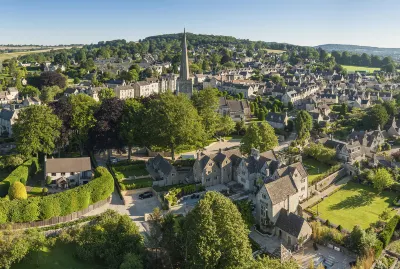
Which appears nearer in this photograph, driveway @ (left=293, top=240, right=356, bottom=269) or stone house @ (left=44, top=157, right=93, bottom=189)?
driveway @ (left=293, top=240, right=356, bottom=269)

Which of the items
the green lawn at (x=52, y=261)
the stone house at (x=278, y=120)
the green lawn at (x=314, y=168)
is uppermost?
the stone house at (x=278, y=120)

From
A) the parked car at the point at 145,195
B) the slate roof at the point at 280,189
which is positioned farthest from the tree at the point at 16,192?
the slate roof at the point at 280,189

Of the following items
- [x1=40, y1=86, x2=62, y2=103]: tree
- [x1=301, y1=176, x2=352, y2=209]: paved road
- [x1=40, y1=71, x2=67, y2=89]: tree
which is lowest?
[x1=301, y1=176, x2=352, y2=209]: paved road

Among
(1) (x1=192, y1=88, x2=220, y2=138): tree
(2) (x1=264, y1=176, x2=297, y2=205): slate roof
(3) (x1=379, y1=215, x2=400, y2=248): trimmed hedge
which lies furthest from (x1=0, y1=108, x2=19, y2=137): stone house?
(3) (x1=379, y1=215, x2=400, y2=248): trimmed hedge

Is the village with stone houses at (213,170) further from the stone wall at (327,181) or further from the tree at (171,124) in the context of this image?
the stone wall at (327,181)

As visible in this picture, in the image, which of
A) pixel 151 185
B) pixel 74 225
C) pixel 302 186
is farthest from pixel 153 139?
pixel 302 186

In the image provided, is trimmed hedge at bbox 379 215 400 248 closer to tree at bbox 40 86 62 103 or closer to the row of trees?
the row of trees

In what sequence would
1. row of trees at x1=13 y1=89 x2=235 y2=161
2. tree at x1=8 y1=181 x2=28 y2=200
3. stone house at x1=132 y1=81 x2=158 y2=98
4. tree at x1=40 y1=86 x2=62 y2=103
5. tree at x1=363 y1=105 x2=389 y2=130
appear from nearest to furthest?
tree at x1=8 y1=181 x2=28 y2=200, row of trees at x1=13 y1=89 x2=235 y2=161, tree at x1=363 y1=105 x2=389 y2=130, tree at x1=40 y1=86 x2=62 y2=103, stone house at x1=132 y1=81 x2=158 y2=98

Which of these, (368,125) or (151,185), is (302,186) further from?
(368,125)
